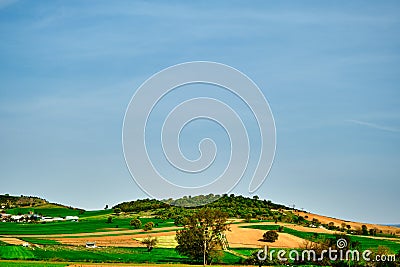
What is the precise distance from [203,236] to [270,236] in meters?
28.2

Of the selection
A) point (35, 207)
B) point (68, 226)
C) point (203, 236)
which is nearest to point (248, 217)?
point (68, 226)

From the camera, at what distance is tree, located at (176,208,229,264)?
3103 inches

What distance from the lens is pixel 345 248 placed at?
8338cm

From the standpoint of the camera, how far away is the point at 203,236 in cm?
7925

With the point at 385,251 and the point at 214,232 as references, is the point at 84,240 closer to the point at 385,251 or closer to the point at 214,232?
the point at 214,232

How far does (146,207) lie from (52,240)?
Result: 182 feet

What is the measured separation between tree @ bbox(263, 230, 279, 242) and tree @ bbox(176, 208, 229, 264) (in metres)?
24.5

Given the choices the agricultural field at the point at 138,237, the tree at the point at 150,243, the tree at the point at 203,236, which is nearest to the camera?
the agricultural field at the point at 138,237

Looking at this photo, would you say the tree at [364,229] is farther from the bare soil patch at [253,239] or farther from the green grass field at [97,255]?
the green grass field at [97,255]

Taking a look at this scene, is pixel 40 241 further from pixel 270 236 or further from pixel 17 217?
pixel 17 217

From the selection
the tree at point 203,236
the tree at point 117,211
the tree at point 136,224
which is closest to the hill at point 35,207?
the tree at point 117,211

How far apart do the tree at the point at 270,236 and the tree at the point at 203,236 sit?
2451 centimetres

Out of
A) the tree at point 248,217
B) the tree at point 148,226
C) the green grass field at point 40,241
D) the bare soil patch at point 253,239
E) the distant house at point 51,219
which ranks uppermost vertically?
the tree at point 248,217

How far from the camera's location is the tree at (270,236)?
340ft
